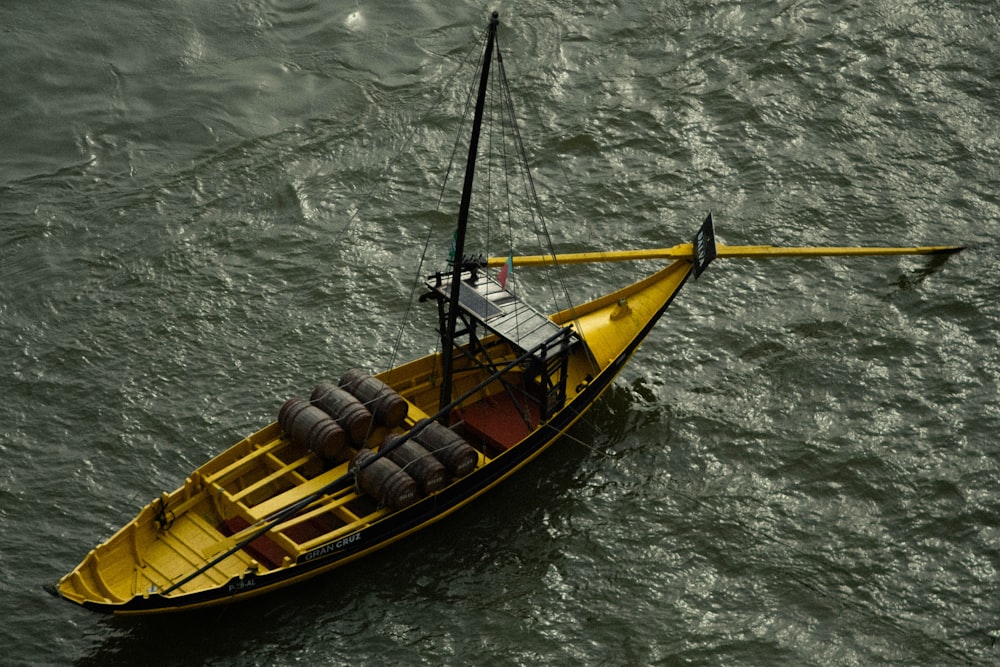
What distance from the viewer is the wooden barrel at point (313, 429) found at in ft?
87.1

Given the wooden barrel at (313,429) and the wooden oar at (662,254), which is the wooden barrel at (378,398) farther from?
the wooden oar at (662,254)

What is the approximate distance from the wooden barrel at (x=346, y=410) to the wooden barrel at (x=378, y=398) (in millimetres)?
196

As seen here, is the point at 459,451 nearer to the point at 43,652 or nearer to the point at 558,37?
the point at 43,652

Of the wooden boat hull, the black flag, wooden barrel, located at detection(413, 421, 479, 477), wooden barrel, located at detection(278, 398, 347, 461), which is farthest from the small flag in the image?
wooden barrel, located at detection(278, 398, 347, 461)

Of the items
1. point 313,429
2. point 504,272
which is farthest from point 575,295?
point 313,429

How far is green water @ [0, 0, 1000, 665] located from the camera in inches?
1049

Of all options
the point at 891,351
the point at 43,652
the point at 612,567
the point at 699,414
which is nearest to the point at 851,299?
the point at 891,351

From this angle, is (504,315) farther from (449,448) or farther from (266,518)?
(266,518)

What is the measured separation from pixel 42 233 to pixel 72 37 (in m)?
8.52

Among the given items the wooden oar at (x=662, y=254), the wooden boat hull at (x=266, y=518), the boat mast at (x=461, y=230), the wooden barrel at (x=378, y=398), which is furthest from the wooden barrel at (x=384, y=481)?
the wooden oar at (x=662, y=254)

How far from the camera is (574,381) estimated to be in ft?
97.4

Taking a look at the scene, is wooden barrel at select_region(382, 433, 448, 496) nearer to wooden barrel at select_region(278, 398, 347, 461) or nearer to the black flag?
wooden barrel at select_region(278, 398, 347, 461)

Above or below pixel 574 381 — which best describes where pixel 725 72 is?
above

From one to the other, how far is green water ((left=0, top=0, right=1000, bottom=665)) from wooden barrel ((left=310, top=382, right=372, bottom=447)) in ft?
8.33
